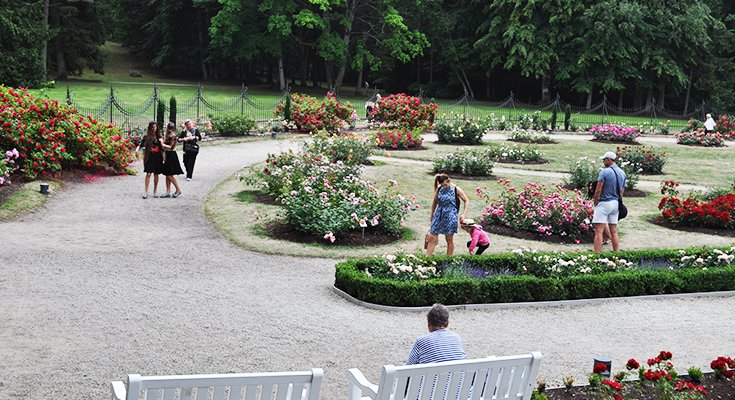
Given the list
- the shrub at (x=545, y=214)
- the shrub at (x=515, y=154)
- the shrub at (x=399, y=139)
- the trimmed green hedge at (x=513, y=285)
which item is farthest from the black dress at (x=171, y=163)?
the shrub at (x=399, y=139)

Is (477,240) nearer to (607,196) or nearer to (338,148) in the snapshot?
(607,196)

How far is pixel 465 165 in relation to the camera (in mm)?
22672

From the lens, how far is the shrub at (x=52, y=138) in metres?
18.2

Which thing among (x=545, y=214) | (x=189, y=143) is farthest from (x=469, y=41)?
(x=545, y=214)

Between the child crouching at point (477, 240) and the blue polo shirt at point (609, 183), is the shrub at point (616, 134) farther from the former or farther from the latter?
the child crouching at point (477, 240)

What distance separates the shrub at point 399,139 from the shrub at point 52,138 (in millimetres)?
10097

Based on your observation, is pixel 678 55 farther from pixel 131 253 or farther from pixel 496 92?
pixel 131 253

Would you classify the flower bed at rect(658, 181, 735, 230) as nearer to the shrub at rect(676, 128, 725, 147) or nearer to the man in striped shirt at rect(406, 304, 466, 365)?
the man in striped shirt at rect(406, 304, 466, 365)

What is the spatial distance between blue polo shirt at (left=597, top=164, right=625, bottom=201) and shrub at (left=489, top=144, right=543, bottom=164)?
42.2ft

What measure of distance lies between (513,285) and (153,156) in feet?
29.4

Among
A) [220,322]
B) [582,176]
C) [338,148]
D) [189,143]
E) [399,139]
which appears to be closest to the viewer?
[220,322]

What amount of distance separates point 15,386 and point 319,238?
7702 millimetres

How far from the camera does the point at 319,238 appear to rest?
48.1 ft

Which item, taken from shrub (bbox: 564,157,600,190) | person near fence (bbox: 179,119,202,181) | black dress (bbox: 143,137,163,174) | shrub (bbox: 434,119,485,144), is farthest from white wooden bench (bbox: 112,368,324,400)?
shrub (bbox: 434,119,485,144)
